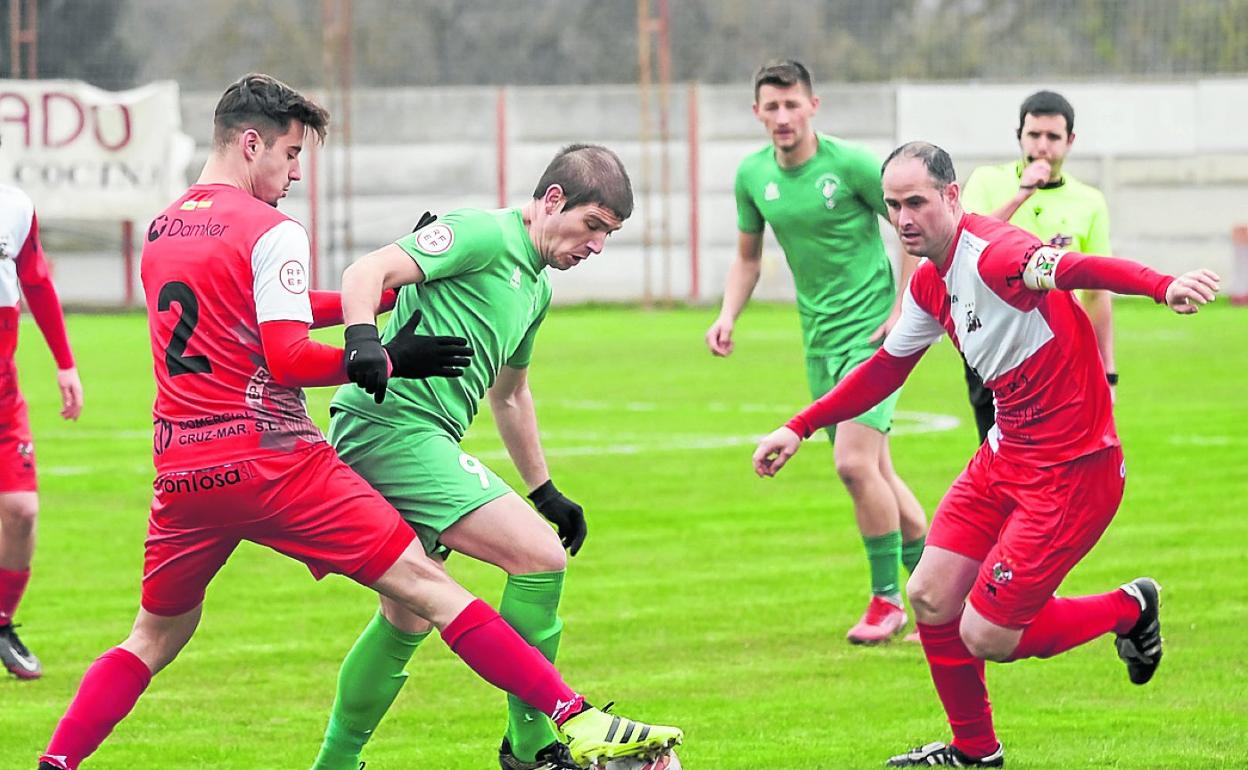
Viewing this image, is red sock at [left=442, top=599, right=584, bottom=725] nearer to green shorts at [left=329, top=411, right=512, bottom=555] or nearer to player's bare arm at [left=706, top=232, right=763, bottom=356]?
green shorts at [left=329, top=411, right=512, bottom=555]

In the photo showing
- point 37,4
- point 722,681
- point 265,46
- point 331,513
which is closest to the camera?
point 331,513

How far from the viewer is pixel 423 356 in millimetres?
5508

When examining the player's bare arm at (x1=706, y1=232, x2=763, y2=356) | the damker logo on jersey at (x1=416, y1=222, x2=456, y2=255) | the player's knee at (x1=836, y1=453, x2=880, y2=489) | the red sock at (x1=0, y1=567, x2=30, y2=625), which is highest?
the damker logo on jersey at (x1=416, y1=222, x2=456, y2=255)

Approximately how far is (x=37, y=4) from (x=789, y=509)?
1140 inches

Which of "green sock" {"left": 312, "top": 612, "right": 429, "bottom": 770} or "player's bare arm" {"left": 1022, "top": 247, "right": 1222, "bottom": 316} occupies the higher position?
"player's bare arm" {"left": 1022, "top": 247, "right": 1222, "bottom": 316}

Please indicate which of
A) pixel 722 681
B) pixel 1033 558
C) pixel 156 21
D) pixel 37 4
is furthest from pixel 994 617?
pixel 156 21

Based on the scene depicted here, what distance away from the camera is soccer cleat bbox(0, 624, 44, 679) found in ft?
27.4

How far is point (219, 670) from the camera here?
27.8ft

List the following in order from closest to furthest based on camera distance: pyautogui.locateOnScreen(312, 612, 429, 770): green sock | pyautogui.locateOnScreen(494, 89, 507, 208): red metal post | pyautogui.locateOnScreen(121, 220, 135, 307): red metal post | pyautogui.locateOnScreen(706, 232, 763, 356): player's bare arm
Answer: pyautogui.locateOnScreen(312, 612, 429, 770): green sock < pyautogui.locateOnScreen(706, 232, 763, 356): player's bare arm < pyautogui.locateOnScreen(121, 220, 135, 307): red metal post < pyautogui.locateOnScreen(494, 89, 507, 208): red metal post

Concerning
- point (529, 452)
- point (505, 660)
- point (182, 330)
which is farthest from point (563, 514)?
point (182, 330)

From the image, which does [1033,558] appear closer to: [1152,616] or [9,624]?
[1152,616]

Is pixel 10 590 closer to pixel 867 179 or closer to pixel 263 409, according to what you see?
pixel 263 409

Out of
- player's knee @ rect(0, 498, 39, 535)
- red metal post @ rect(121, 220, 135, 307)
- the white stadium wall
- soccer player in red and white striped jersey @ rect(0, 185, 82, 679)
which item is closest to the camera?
soccer player in red and white striped jersey @ rect(0, 185, 82, 679)

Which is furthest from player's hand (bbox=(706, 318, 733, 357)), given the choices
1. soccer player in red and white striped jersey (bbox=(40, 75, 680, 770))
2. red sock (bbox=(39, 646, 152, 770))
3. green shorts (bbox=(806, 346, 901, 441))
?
red sock (bbox=(39, 646, 152, 770))
